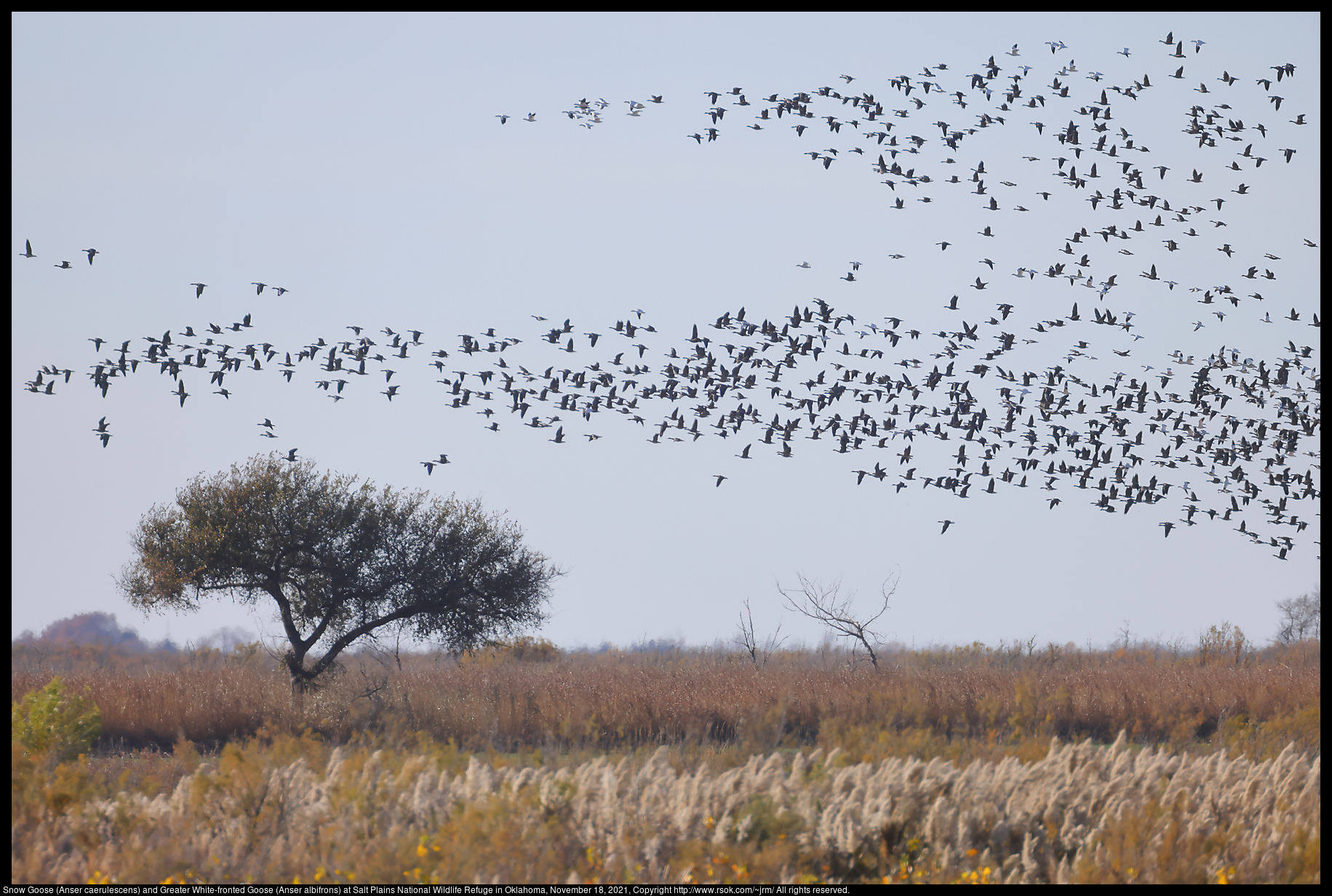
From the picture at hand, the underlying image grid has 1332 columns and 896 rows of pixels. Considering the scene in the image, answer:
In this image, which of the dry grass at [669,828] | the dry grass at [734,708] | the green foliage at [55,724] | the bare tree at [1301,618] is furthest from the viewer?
the bare tree at [1301,618]

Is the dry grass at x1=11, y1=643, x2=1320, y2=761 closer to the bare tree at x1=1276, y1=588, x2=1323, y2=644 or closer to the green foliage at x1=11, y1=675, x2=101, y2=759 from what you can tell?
the green foliage at x1=11, y1=675, x2=101, y2=759

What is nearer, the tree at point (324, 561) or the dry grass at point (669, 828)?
the dry grass at point (669, 828)

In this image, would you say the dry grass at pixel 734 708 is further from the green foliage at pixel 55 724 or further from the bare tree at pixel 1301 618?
the bare tree at pixel 1301 618

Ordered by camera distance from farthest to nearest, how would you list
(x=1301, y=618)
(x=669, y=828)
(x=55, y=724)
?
(x=1301, y=618) < (x=55, y=724) < (x=669, y=828)

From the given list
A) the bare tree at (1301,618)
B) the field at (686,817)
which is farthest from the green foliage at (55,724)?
the bare tree at (1301,618)

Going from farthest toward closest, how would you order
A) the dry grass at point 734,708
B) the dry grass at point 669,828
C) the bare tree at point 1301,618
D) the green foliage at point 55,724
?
the bare tree at point 1301,618, the dry grass at point 734,708, the green foliage at point 55,724, the dry grass at point 669,828

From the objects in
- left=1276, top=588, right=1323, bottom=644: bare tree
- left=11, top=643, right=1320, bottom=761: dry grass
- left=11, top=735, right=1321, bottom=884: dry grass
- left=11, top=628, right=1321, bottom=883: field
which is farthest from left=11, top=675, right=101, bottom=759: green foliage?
left=1276, top=588, right=1323, bottom=644: bare tree

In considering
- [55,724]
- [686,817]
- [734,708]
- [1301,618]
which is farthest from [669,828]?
[1301,618]

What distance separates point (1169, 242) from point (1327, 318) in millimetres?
8029

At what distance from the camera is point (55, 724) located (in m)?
19.8

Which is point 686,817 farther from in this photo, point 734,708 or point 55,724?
point 55,724

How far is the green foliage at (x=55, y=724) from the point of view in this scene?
19.3 metres

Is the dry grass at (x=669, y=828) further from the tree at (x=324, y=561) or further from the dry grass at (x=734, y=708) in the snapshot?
the tree at (x=324, y=561)
